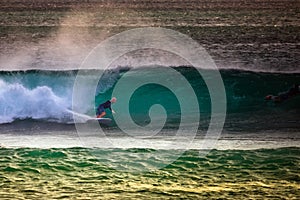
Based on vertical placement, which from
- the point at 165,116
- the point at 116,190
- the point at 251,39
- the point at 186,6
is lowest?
the point at 116,190

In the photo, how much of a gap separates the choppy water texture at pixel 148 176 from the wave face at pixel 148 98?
363cm

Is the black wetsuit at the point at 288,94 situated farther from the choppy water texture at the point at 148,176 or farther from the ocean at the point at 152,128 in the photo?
the choppy water texture at the point at 148,176

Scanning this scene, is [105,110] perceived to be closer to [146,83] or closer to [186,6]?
[146,83]

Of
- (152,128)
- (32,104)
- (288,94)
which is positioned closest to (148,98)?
(32,104)

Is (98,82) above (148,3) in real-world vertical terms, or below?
below

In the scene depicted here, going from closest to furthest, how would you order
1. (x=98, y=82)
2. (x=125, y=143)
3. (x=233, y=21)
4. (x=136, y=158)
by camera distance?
(x=136, y=158)
(x=125, y=143)
(x=98, y=82)
(x=233, y=21)

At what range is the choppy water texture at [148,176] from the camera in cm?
851

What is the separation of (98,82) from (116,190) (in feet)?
35.1

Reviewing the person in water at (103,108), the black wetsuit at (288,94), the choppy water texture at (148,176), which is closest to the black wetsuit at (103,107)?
the person in water at (103,108)

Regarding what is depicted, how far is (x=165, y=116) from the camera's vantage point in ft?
50.1

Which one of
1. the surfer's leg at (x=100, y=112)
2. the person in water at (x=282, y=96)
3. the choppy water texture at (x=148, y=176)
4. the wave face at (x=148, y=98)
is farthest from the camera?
the person in water at (x=282, y=96)

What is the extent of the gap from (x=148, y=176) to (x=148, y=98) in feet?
26.3

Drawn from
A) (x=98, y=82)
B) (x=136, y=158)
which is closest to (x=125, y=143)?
(x=136, y=158)

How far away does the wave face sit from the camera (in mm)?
14773
